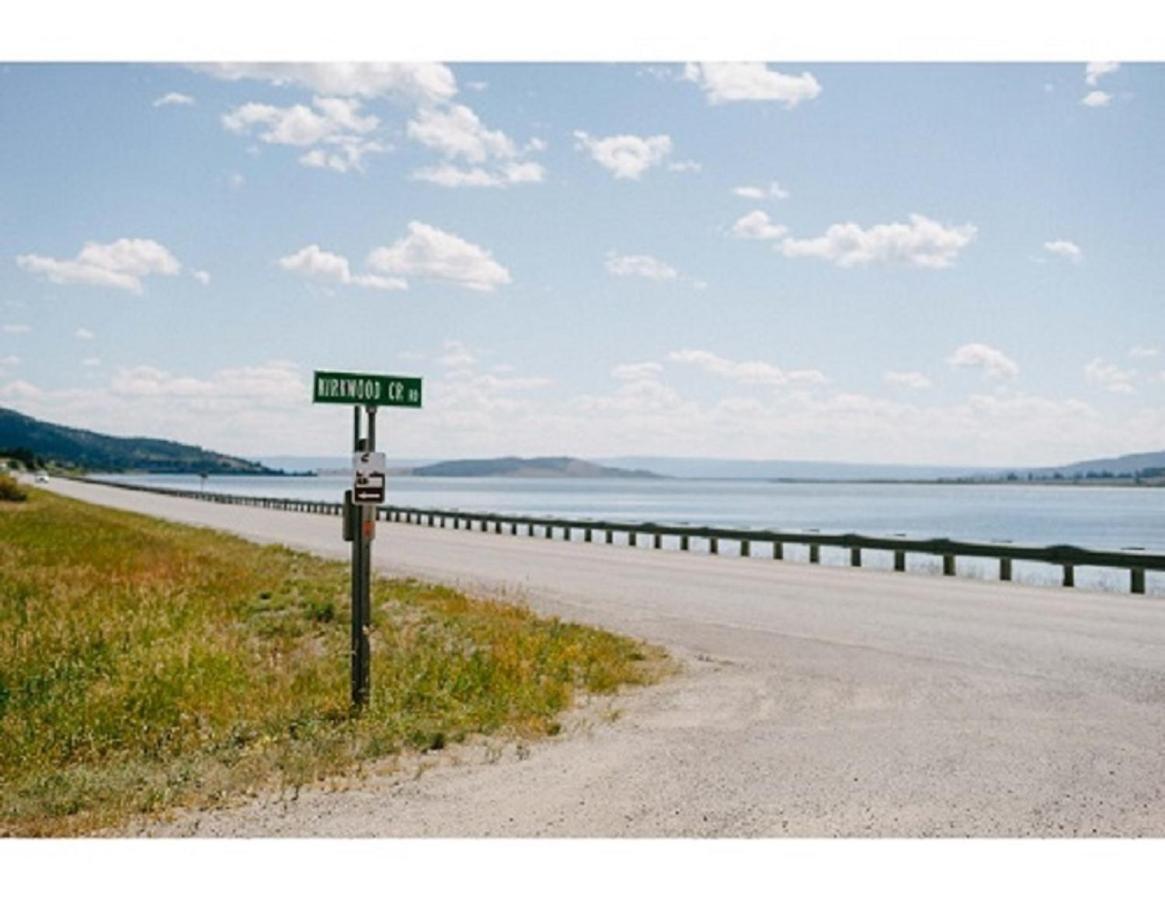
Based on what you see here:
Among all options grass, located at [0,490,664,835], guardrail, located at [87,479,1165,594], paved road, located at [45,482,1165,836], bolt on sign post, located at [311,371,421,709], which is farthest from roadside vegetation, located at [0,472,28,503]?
bolt on sign post, located at [311,371,421,709]

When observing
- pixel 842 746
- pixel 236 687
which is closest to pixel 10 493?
pixel 236 687

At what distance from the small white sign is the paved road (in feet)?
7.20

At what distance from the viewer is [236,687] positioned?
12.3 metres

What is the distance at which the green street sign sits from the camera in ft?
32.4

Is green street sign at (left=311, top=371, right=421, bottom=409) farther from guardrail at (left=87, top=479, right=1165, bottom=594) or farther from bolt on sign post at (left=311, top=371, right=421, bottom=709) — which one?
guardrail at (left=87, top=479, right=1165, bottom=594)

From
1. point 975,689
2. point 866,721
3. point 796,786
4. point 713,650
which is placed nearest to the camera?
point 796,786

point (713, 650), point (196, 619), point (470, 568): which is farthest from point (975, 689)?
point (470, 568)

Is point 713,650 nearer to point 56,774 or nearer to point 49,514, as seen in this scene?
point 56,774

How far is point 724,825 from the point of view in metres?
7.59

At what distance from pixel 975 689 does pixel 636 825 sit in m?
5.23

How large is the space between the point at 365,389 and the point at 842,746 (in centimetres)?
457

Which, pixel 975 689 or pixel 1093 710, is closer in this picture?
pixel 1093 710

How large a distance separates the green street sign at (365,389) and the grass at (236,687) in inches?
104

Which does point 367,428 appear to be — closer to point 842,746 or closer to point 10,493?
point 842,746
